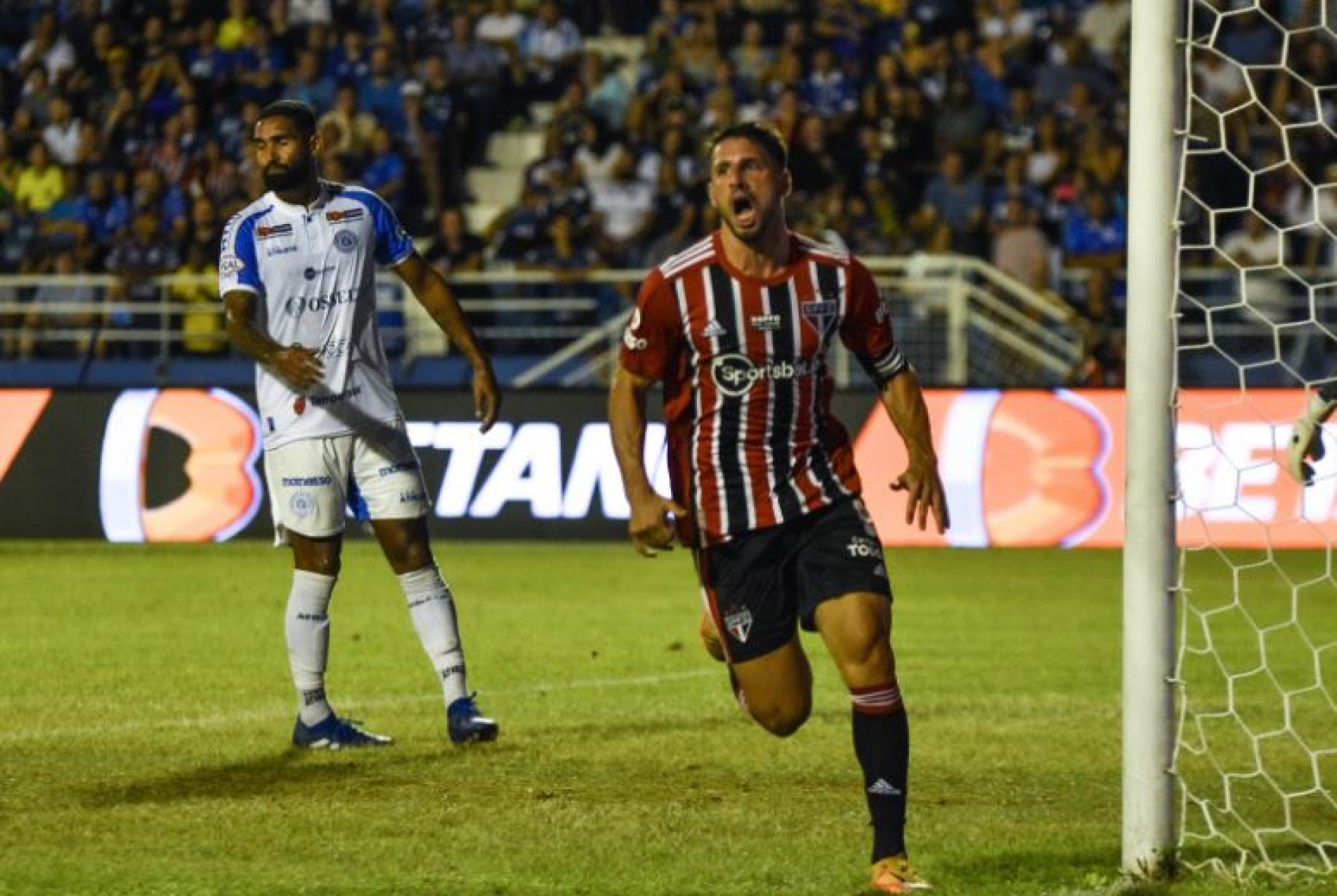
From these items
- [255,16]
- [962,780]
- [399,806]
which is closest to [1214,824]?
[962,780]

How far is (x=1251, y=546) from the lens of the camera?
16.9 metres

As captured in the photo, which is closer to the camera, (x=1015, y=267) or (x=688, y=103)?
(x=1015, y=267)

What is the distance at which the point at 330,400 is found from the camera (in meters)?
8.66

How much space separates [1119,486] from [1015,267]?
462 centimetres

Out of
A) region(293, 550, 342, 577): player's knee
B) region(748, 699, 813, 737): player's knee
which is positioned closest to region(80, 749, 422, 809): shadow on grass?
region(293, 550, 342, 577): player's knee

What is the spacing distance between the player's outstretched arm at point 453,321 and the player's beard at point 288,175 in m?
0.47

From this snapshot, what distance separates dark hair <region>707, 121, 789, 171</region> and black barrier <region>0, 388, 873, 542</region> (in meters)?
10.6

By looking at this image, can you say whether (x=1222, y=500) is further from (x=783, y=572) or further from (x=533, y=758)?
(x=783, y=572)

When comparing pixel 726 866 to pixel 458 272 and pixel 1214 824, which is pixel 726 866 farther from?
pixel 458 272

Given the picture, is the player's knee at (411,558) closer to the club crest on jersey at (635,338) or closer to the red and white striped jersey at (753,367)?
the red and white striped jersey at (753,367)

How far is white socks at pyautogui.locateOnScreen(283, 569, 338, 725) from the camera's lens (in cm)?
866

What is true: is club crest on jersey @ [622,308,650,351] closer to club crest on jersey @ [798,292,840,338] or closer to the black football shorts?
club crest on jersey @ [798,292,840,338]

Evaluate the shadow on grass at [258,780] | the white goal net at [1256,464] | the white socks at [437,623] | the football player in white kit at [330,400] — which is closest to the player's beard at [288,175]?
the football player in white kit at [330,400]

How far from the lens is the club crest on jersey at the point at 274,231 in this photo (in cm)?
856
